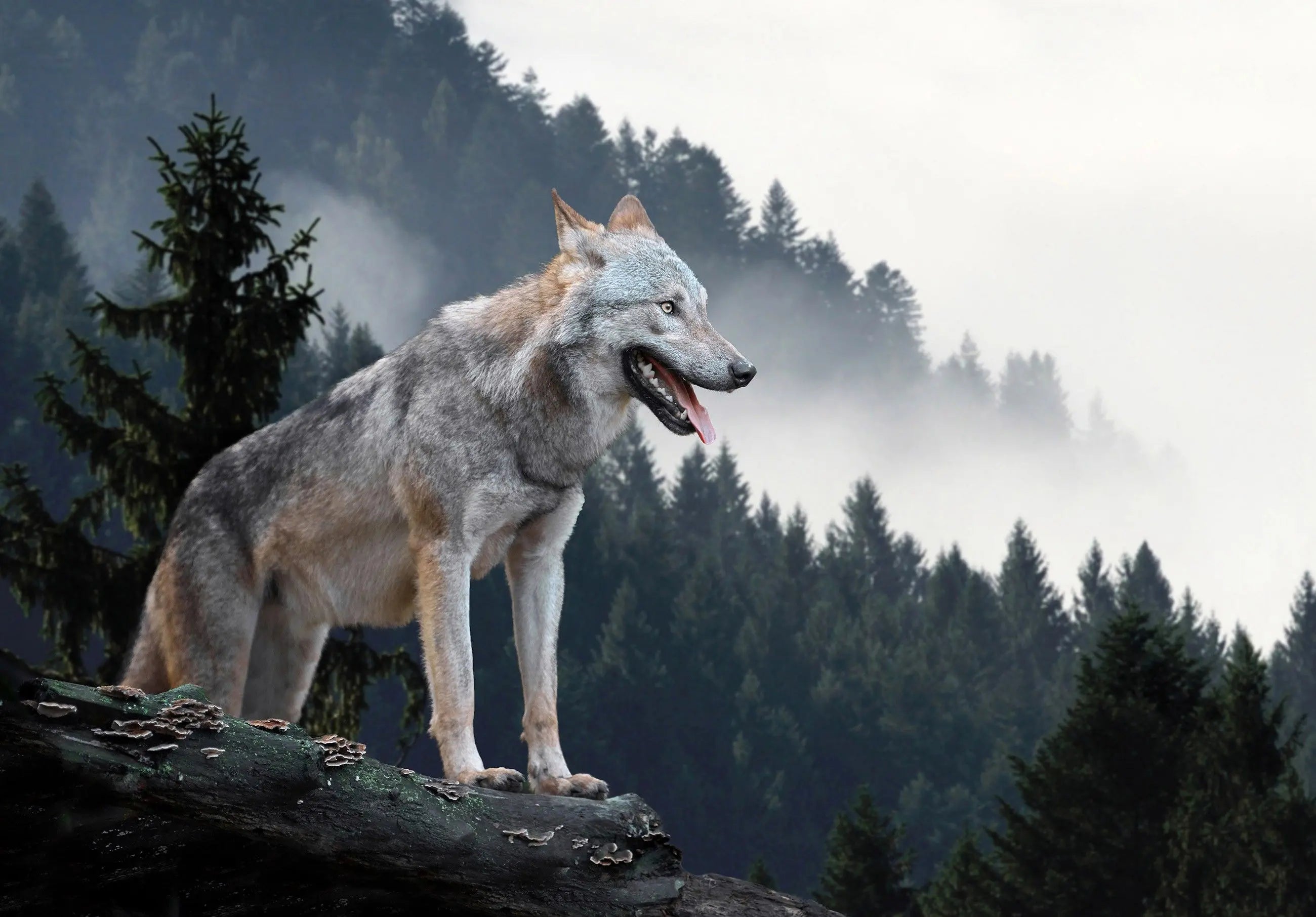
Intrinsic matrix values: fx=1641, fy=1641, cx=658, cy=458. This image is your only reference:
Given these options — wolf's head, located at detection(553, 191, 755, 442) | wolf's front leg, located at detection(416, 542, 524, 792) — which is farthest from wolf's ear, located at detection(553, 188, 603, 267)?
wolf's front leg, located at detection(416, 542, 524, 792)

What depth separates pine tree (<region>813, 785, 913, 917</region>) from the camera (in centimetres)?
5319

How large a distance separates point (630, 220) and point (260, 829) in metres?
4.58

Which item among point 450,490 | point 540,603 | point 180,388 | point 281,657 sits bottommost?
point 281,657

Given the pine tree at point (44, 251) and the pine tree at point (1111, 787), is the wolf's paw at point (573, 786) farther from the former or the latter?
the pine tree at point (44, 251)

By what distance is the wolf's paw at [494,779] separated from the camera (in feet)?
27.8

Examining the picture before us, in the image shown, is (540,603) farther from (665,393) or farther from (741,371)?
(741,371)

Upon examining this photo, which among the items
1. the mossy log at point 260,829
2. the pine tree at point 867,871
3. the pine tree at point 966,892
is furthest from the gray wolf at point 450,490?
the pine tree at point 867,871

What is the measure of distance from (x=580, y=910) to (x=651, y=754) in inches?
4968

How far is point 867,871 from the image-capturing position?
53.6 meters

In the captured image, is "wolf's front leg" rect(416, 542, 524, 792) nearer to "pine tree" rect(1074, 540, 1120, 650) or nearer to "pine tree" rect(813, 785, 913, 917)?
"pine tree" rect(813, 785, 913, 917)

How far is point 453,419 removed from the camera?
9805 millimetres

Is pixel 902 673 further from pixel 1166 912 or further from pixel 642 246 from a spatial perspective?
pixel 642 246

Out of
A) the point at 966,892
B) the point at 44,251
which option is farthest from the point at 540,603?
the point at 44,251

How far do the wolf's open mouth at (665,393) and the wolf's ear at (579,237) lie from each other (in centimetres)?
66
